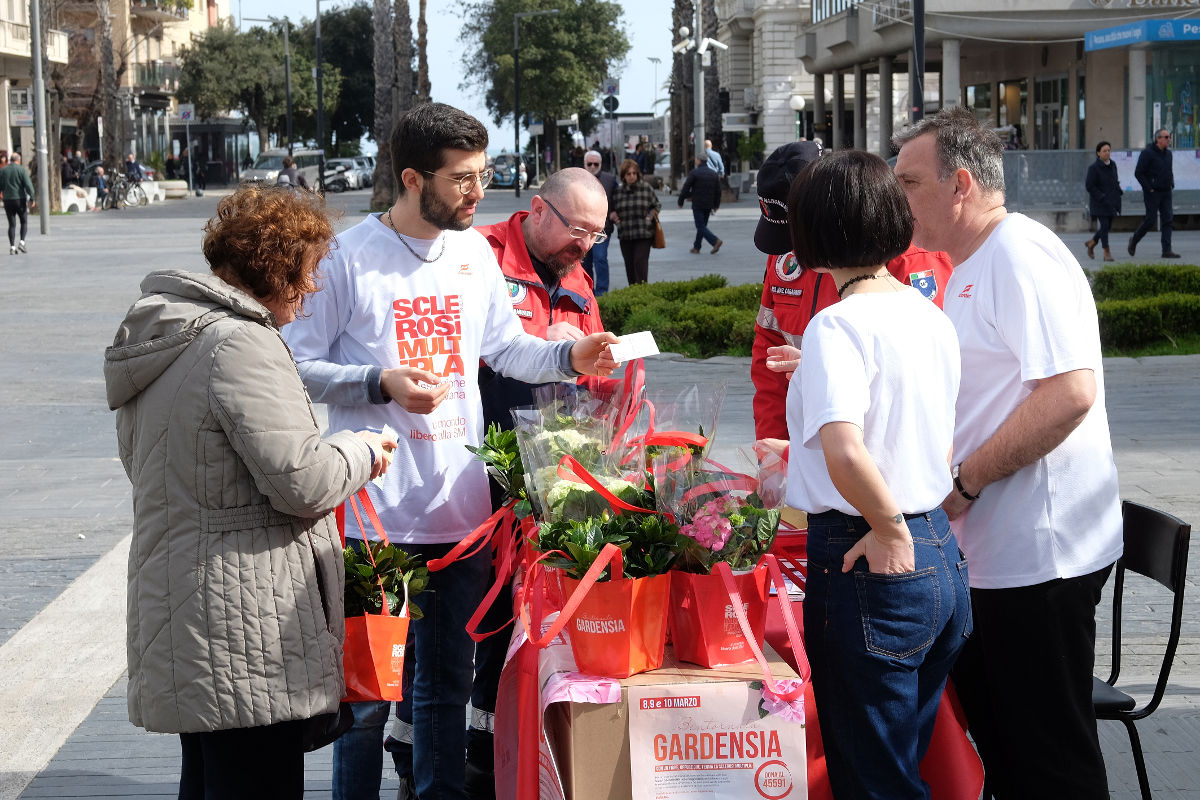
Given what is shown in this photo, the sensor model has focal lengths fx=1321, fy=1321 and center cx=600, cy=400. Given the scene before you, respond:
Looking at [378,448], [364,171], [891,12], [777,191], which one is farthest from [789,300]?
[364,171]

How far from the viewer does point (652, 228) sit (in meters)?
17.4

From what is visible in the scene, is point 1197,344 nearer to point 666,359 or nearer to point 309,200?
point 666,359

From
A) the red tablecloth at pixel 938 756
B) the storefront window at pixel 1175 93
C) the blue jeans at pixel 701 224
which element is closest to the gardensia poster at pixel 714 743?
the red tablecloth at pixel 938 756

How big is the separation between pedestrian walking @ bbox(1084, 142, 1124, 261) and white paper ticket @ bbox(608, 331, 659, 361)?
18.4 metres

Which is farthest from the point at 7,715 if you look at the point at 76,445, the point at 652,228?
the point at 652,228

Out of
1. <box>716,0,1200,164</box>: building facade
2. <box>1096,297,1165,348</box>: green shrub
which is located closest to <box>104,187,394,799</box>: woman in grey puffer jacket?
<box>1096,297,1165,348</box>: green shrub

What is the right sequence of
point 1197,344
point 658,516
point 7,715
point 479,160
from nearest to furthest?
1. point 658,516
2. point 479,160
3. point 7,715
4. point 1197,344

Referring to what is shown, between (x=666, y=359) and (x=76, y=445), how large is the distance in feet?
17.8

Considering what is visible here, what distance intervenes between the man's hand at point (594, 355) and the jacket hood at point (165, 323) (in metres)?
1.16

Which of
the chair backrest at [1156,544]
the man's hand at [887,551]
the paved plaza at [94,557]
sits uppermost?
the man's hand at [887,551]

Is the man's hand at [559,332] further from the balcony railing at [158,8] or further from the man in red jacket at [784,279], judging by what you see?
the balcony railing at [158,8]

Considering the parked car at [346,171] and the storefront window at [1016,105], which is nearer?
the storefront window at [1016,105]

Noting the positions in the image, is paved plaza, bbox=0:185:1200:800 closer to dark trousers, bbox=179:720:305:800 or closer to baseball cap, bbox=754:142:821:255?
dark trousers, bbox=179:720:305:800

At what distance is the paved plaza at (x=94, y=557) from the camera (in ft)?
14.1
